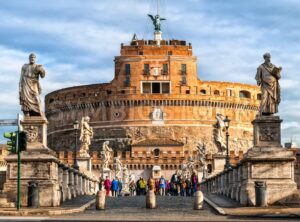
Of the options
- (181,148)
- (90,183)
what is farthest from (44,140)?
(181,148)

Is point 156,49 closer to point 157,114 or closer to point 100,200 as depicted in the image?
point 157,114

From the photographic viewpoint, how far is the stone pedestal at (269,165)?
23906 millimetres

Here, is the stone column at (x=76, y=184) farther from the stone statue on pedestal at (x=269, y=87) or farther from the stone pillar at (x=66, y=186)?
the stone statue on pedestal at (x=269, y=87)

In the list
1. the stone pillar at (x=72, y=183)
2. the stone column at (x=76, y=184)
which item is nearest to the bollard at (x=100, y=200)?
the stone pillar at (x=72, y=183)

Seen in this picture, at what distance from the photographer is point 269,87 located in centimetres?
2514

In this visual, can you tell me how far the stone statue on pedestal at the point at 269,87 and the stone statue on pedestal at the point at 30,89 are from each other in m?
6.97

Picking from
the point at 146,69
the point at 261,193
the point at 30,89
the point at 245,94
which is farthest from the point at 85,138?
the point at 245,94

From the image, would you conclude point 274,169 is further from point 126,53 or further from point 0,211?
point 126,53

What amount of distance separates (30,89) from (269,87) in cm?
759

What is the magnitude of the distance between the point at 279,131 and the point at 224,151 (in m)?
→ 18.3

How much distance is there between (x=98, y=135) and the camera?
12619 centimetres

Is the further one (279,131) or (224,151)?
(224,151)

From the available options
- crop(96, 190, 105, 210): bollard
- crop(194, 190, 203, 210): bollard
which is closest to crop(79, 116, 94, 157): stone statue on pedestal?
crop(96, 190, 105, 210): bollard

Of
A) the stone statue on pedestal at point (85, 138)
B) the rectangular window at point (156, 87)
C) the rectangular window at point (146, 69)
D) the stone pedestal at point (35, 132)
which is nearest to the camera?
the stone pedestal at point (35, 132)
